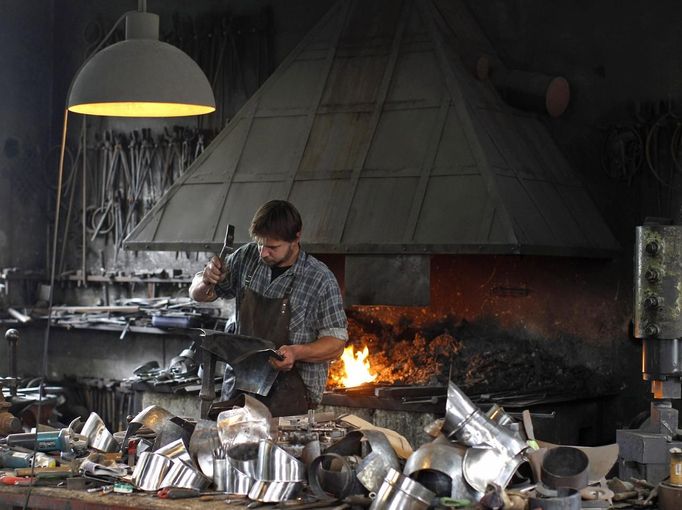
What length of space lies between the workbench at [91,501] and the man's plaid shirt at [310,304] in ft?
4.75

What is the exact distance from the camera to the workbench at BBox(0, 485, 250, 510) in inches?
146

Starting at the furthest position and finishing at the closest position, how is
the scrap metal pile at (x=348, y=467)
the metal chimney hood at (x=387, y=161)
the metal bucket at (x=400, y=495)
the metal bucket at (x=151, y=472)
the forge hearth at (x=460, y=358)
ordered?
the forge hearth at (x=460, y=358) < the metal chimney hood at (x=387, y=161) < the metal bucket at (x=151, y=472) < the scrap metal pile at (x=348, y=467) < the metal bucket at (x=400, y=495)

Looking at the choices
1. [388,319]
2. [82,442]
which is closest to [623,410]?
[388,319]

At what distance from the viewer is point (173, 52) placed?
15.1ft

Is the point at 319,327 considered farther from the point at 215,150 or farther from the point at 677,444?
the point at 215,150

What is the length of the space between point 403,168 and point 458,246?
730 mm

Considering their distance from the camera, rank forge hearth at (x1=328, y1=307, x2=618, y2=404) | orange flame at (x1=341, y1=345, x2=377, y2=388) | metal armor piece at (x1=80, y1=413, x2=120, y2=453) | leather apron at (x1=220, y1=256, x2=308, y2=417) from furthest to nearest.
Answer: orange flame at (x1=341, y1=345, x2=377, y2=388), forge hearth at (x1=328, y1=307, x2=618, y2=404), leather apron at (x1=220, y1=256, x2=308, y2=417), metal armor piece at (x1=80, y1=413, x2=120, y2=453)

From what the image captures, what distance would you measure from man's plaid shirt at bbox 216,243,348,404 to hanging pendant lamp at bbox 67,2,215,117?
2.97ft

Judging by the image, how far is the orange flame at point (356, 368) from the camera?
7.46 meters

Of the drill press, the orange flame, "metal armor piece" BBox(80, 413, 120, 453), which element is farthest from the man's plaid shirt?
the orange flame

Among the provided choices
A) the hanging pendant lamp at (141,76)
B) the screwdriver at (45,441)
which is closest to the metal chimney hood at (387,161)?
the hanging pendant lamp at (141,76)

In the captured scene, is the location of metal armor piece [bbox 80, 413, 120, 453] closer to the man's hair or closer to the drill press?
the man's hair

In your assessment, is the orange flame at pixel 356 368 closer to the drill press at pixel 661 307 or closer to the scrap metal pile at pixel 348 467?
the drill press at pixel 661 307

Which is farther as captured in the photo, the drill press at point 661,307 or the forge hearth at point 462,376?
the forge hearth at point 462,376
